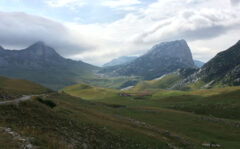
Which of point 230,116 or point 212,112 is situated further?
point 212,112

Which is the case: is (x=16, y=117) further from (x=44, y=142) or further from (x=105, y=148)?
(x=105, y=148)

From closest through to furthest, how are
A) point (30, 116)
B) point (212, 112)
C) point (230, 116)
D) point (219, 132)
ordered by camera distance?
point (30, 116) → point (219, 132) → point (230, 116) → point (212, 112)

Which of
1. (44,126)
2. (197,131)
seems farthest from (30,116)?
(197,131)

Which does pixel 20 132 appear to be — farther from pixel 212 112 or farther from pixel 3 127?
pixel 212 112

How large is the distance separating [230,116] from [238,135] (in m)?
32.2

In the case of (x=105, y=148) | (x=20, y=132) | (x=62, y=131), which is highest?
(x=20, y=132)

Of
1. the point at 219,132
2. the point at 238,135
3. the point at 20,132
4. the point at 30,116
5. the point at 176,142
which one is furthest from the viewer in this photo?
the point at 219,132

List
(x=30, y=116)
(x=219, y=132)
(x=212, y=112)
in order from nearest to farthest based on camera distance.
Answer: (x=30, y=116)
(x=219, y=132)
(x=212, y=112)

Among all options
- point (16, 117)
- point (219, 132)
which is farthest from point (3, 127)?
point (219, 132)

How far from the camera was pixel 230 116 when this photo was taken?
276ft

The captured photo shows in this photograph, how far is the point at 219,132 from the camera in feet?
195

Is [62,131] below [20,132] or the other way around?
below

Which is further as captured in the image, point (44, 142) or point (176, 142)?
point (176, 142)

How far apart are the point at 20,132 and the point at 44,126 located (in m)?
6.11
